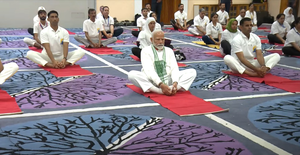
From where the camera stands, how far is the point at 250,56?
5.30 m

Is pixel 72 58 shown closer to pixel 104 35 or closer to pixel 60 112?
pixel 60 112

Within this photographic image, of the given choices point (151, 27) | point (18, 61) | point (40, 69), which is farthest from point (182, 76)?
point (18, 61)

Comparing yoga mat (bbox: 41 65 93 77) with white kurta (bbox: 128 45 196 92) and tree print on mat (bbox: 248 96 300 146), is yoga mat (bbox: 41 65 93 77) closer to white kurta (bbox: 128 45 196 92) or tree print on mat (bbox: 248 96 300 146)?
white kurta (bbox: 128 45 196 92)

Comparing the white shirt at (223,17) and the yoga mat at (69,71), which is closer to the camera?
the yoga mat at (69,71)

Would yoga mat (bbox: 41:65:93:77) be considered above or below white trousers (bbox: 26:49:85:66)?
below

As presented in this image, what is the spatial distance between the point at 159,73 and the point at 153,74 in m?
0.17

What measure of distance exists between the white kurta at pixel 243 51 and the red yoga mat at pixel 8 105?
2.97 meters

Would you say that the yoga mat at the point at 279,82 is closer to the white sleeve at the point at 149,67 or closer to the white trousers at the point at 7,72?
the white sleeve at the point at 149,67

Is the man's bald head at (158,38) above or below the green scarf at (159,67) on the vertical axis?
above

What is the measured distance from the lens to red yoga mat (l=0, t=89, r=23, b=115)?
3325 mm

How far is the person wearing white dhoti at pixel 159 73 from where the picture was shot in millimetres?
4074

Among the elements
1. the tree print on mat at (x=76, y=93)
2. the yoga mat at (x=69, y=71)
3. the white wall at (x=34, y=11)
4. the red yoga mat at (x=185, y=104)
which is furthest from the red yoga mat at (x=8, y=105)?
the white wall at (x=34, y=11)

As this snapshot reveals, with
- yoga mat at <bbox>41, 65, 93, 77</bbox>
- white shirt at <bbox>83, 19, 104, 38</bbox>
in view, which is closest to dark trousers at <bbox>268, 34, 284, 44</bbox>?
white shirt at <bbox>83, 19, 104, 38</bbox>

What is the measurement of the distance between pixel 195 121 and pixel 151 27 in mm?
2945
